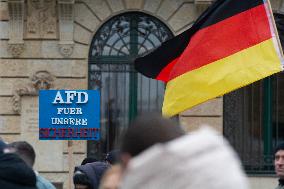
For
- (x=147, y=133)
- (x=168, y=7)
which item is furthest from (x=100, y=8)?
(x=147, y=133)

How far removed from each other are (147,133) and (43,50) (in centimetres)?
1486

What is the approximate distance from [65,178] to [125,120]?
1.53 metres

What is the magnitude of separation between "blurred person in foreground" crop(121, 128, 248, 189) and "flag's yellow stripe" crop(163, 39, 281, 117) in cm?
540

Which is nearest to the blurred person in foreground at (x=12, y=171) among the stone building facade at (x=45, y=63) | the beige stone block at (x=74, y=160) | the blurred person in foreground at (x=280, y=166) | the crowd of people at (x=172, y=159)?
the crowd of people at (x=172, y=159)

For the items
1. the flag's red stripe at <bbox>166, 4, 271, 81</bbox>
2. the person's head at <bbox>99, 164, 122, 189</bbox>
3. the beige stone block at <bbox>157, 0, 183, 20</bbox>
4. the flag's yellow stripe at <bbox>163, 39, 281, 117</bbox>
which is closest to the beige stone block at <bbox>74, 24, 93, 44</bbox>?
the beige stone block at <bbox>157, 0, 183, 20</bbox>

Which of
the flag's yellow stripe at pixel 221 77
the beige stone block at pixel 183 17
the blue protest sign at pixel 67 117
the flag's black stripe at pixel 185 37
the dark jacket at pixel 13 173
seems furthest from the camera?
the beige stone block at pixel 183 17

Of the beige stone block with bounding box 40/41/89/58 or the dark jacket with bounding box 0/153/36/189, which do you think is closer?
the dark jacket with bounding box 0/153/36/189

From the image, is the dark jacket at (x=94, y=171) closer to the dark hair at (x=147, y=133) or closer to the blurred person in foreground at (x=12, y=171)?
the blurred person in foreground at (x=12, y=171)

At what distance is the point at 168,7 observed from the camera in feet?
56.1

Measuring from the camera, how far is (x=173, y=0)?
17.1m

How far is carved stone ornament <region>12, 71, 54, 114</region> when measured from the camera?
16.6 metres

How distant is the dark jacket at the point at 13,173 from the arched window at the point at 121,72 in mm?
12779

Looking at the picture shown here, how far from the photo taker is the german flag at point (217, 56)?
25.4ft

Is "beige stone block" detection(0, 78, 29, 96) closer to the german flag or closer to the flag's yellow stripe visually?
the german flag
